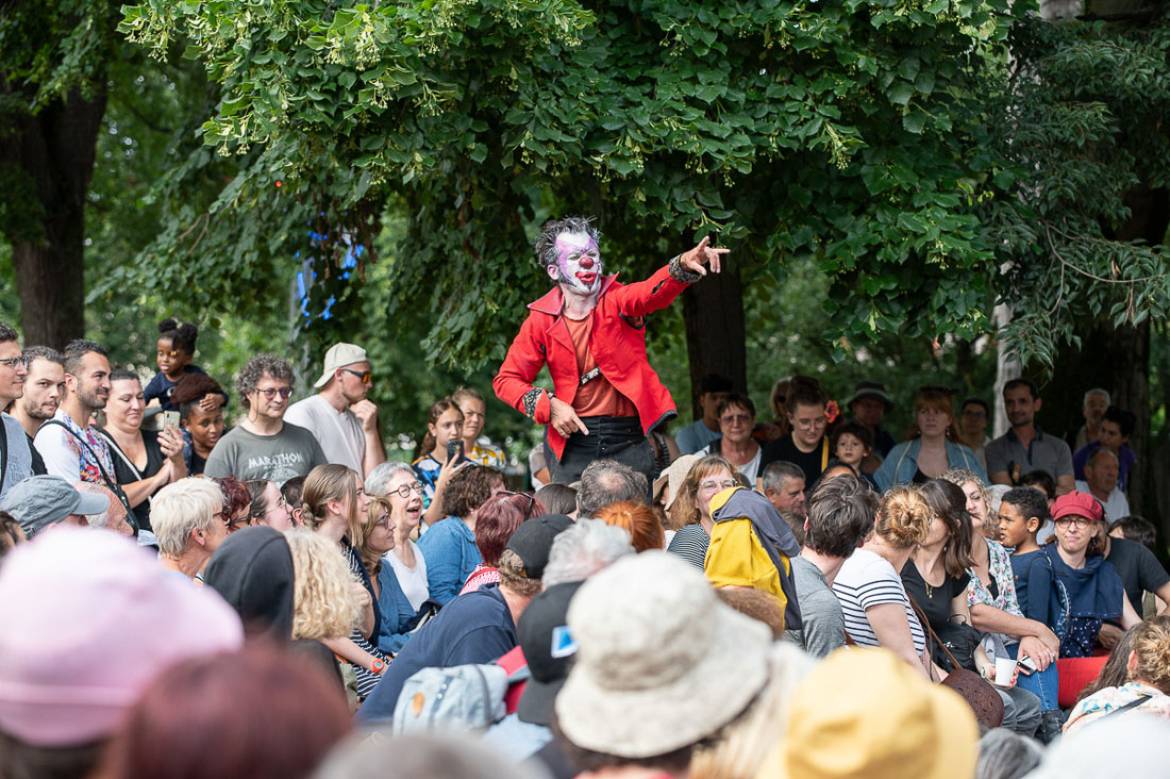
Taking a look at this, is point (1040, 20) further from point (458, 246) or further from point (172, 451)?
point (172, 451)

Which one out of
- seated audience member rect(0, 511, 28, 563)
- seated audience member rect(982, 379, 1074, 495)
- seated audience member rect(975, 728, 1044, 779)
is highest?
seated audience member rect(0, 511, 28, 563)

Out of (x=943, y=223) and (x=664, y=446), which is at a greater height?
(x=943, y=223)

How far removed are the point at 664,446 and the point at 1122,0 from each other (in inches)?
193

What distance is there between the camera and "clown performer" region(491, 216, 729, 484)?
277 inches

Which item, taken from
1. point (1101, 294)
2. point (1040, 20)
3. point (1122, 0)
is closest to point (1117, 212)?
point (1101, 294)

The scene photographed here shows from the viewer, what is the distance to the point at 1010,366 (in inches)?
536

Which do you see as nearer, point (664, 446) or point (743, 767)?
point (743, 767)

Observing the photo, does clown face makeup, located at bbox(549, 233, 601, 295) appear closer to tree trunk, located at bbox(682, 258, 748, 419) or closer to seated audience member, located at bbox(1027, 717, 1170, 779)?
tree trunk, located at bbox(682, 258, 748, 419)

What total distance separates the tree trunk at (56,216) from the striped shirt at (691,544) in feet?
26.4

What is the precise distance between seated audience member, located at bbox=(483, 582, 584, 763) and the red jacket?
372 cm

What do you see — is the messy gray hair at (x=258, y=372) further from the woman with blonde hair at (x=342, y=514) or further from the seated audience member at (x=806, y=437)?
the seated audience member at (x=806, y=437)

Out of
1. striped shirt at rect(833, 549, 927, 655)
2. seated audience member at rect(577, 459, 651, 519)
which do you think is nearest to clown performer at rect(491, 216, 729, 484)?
seated audience member at rect(577, 459, 651, 519)

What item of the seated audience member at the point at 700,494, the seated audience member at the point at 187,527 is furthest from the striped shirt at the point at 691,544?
the seated audience member at the point at 187,527

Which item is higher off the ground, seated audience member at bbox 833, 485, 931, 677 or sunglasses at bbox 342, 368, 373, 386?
sunglasses at bbox 342, 368, 373, 386
